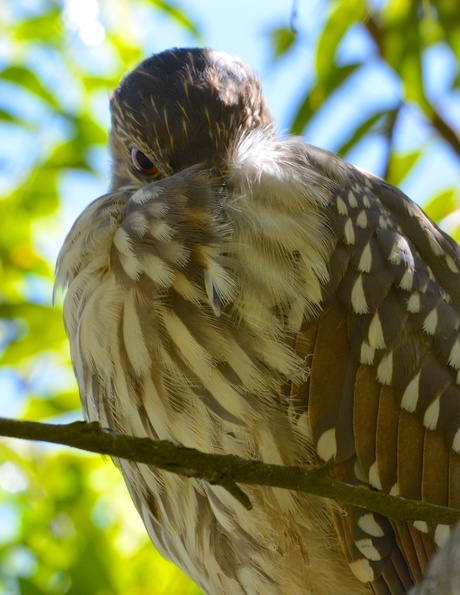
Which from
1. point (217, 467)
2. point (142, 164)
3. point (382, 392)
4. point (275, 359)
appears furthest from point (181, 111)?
point (217, 467)

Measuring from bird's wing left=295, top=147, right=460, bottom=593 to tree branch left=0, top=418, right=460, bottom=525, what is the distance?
1.87ft

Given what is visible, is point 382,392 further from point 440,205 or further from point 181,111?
point 440,205

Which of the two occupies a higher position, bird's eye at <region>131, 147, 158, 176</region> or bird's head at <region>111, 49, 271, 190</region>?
bird's head at <region>111, 49, 271, 190</region>

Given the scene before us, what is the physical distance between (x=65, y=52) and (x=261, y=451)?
2248mm

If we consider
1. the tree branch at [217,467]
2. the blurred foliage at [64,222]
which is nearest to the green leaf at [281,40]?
the blurred foliage at [64,222]

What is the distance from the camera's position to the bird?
6.66 ft

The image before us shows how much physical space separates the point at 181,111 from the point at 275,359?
2.69 feet

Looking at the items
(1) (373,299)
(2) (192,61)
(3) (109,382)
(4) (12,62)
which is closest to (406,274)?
(1) (373,299)

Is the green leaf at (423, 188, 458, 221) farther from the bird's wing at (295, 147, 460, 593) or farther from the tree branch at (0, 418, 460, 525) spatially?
the tree branch at (0, 418, 460, 525)

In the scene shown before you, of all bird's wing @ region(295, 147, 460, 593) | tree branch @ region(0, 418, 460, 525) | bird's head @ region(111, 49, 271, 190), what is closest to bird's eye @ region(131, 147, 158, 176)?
bird's head @ region(111, 49, 271, 190)

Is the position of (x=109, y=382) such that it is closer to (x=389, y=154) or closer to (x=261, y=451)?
(x=261, y=451)

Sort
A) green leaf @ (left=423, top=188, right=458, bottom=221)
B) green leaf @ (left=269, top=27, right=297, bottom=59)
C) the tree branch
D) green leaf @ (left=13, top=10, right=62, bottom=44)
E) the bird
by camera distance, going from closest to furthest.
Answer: the tree branch → the bird → green leaf @ (left=423, top=188, right=458, bottom=221) → green leaf @ (left=269, top=27, right=297, bottom=59) → green leaf @ (left=13, top=10, right=62, bottom=44)

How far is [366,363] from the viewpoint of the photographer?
2092mm

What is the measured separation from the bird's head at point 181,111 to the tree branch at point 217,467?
115 cm
